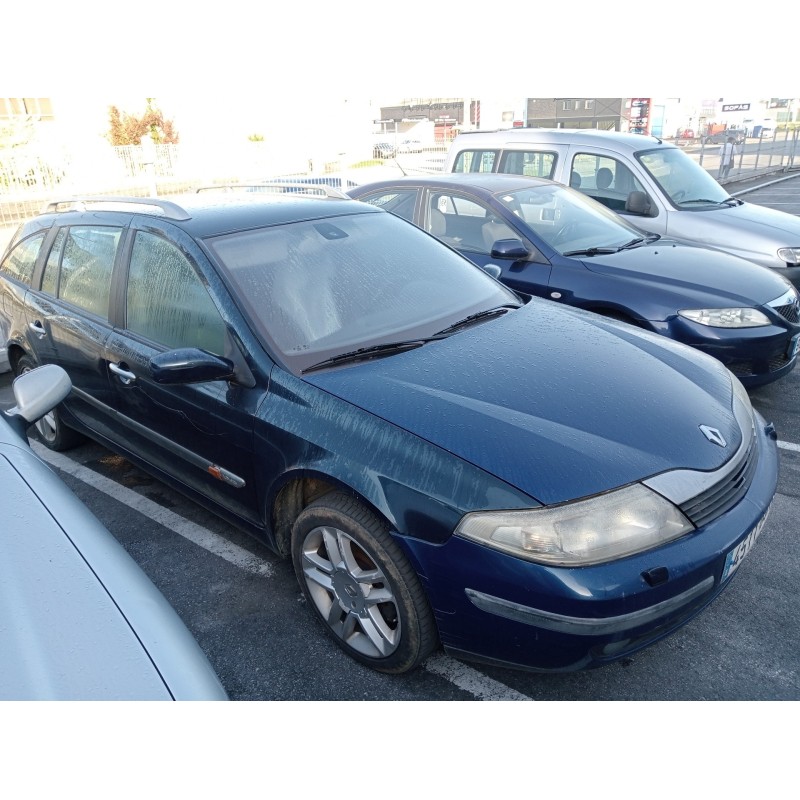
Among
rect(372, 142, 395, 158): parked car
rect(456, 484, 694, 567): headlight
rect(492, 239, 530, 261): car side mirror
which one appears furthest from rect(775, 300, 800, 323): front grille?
rect(372, 142, 395, 158): parked car

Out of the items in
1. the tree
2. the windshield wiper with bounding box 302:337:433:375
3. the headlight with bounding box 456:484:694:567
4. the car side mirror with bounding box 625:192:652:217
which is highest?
the tree

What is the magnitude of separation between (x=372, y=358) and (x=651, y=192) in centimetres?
467

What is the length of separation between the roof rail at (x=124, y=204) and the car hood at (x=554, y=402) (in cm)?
121

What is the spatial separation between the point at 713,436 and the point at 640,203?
4382 millimetres

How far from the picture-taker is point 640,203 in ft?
19.7

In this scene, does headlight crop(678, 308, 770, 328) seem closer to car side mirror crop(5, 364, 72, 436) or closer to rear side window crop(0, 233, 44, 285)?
car side mirror crop(5, 364, 72, 436)

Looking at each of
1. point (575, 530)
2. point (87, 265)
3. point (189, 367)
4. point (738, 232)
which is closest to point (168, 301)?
point (189, 367)

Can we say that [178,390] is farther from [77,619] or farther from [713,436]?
[713,436]

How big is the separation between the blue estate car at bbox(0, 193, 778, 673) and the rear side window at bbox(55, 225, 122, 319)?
2cm

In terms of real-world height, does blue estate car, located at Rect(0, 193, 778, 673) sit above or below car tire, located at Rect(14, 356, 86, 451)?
above

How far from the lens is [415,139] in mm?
21734

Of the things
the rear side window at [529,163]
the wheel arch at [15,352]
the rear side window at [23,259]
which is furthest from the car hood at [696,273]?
the wheel arch at [15,352]

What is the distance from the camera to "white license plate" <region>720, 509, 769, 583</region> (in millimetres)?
2086

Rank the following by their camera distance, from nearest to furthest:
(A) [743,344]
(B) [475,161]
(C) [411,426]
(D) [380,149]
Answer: (C) [411,426] < (A) [743,344] < (B) [475,161] < (D) [380,149]
